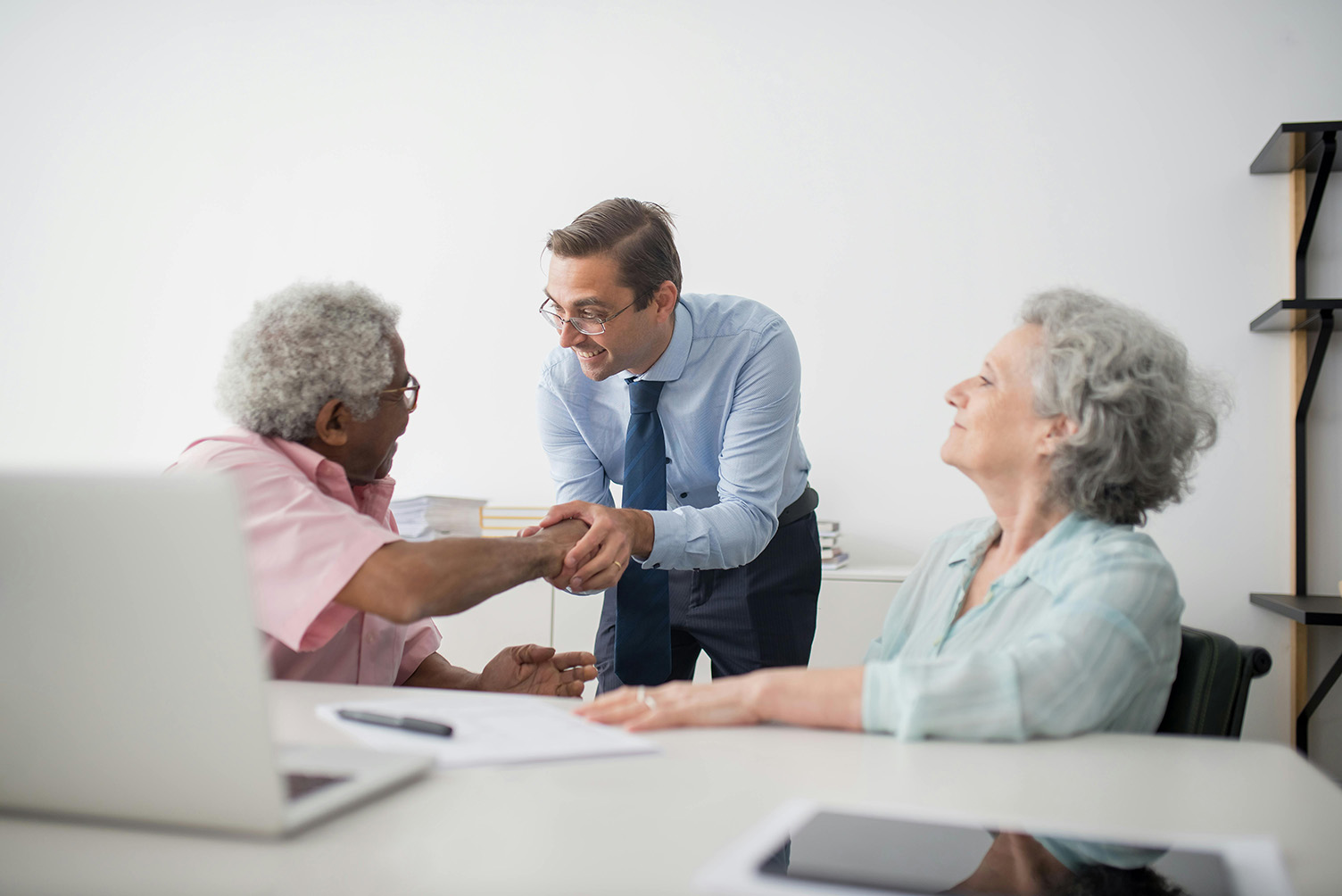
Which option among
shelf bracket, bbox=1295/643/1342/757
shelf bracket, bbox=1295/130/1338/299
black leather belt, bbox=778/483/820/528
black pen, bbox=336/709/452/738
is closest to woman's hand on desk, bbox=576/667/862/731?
black pen, bbox=336/709/452/738

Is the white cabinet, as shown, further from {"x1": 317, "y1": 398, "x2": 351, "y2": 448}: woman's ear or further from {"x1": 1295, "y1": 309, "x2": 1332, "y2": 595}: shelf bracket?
{"x1": 317, "y1": 398, "x2": 351, "y2": 448}: woman's ear

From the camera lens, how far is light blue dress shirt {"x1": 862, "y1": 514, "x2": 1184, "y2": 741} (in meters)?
0.95

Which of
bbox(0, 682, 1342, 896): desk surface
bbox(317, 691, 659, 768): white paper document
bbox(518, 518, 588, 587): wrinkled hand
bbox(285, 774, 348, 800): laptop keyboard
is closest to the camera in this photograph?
bbox(0, 682, 1342, 896): desk surface

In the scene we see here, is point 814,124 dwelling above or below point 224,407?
above

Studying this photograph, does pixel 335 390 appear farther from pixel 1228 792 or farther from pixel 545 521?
pixel 1228 792

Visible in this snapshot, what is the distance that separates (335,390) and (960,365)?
2.09m

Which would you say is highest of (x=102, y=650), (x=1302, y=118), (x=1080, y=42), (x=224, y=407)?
(x=1080, y=42)

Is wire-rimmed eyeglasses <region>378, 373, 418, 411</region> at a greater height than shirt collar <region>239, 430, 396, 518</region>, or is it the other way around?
wire-rimmed eyeglasses <region>378, 373, 418, 411</region>

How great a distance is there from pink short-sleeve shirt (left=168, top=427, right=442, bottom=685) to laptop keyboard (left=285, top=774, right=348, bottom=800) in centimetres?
40

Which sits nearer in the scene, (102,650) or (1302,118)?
(102,650)

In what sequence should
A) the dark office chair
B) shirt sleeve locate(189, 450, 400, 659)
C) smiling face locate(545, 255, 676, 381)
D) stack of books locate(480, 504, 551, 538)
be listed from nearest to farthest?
the dark office chair < shirt sleeve locate(189, 450, 400, 659) < smiling face locate(545, 255, 676, 381) < stack of books locate(480, 504, 551, 538)

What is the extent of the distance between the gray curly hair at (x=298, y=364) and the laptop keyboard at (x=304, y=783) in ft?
2.60

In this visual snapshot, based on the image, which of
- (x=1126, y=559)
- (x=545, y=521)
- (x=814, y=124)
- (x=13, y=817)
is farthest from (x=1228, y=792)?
(x=814, y=124)

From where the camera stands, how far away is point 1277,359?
2787 millimetres
